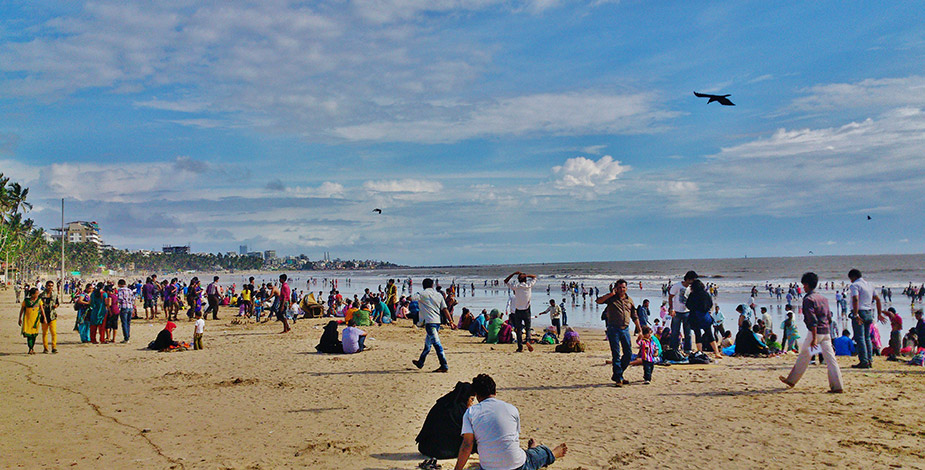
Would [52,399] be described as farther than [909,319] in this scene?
No

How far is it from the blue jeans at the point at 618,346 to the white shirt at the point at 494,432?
4654 millimetres

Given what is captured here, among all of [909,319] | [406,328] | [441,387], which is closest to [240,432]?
[441,387]

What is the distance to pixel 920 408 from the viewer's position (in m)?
7.63

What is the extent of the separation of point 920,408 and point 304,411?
337 inches

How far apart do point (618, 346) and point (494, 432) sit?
519cm

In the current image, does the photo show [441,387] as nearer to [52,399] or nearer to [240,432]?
[240,432]

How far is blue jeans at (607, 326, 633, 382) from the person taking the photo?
9062 mm

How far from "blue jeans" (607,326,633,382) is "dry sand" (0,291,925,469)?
1.07 feet

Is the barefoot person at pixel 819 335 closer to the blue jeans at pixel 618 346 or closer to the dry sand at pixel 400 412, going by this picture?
the dry sand at pixel 400 412

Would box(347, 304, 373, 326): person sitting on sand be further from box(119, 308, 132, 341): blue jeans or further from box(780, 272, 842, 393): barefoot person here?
box(780, 272, 842, 393): barefoot person

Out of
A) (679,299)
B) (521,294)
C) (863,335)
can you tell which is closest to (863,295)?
(863,335)

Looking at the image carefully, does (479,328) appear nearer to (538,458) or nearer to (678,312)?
(678,312)

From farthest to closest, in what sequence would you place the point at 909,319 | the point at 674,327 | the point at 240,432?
1. the point at 909,319
2. the point at 674,327
3. the point at 240,432

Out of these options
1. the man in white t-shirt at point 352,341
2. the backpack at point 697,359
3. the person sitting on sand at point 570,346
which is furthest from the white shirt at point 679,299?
the man in white t-shirt at point 352,341
